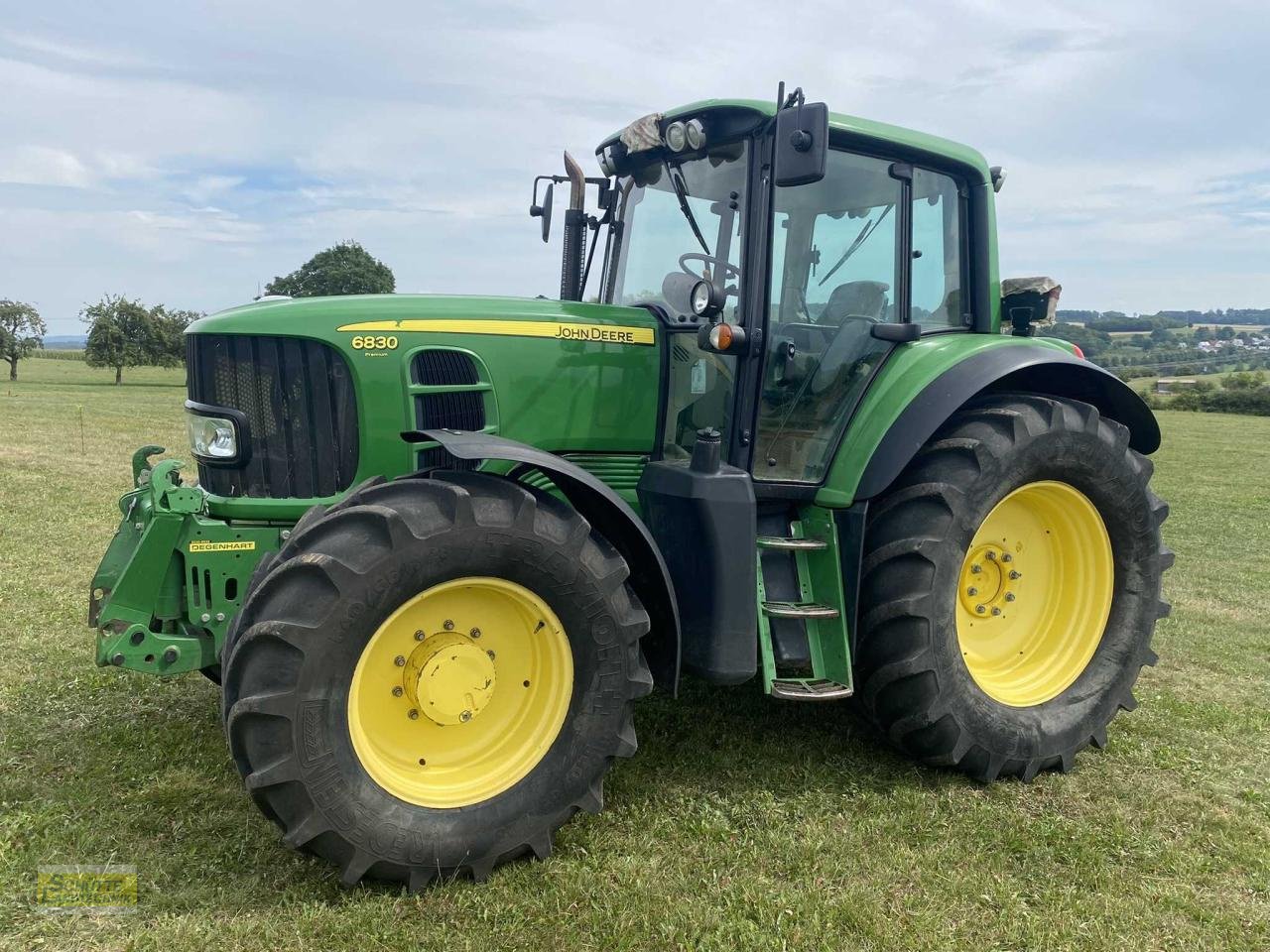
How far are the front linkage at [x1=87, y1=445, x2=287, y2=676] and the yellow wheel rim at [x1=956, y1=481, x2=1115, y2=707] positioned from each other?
2905 mm

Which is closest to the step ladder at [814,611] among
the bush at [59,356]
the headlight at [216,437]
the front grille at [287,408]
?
the front grille at [287,408]

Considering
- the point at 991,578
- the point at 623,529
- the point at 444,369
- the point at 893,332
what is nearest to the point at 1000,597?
the point at 991,578

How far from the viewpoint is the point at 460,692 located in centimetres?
313

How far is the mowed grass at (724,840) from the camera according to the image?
9.29 ft

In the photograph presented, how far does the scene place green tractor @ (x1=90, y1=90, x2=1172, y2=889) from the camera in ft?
9.78

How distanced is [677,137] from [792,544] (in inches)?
65.7

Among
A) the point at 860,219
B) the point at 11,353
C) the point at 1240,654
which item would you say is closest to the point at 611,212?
the point at 860,219

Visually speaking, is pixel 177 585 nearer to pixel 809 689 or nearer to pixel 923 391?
pixel 809 689

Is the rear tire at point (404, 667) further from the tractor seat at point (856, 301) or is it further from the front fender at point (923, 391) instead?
the tractor seat at point (856, 301)

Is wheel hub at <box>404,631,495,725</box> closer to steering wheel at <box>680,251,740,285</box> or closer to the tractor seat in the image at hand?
steering wheel at <box>680,251,740,285</box>

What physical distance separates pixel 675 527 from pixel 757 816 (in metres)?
1.10

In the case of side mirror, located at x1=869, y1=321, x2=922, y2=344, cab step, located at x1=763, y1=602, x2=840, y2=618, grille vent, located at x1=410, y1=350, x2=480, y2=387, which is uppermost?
side mirror, located at x1=869, y1=321, x2=922, y2=344

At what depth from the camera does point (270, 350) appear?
354cm

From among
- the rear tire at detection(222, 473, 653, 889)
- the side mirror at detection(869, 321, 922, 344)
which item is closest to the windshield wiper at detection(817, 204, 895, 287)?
the side mirror at detection(869, 321, 922, 344)
